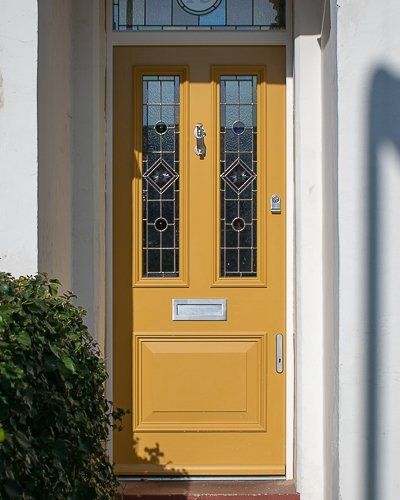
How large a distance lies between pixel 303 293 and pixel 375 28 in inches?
58.1

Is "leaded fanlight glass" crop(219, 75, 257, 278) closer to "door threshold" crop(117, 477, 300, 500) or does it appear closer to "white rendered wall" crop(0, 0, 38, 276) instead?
"door threshold" crop(117, 477, 300, 500)

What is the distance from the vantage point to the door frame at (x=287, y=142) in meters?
4.75

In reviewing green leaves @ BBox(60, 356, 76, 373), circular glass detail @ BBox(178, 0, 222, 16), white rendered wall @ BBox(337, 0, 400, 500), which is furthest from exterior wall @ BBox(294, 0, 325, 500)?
green leaves @ BBox(60, 356, 76, 373)

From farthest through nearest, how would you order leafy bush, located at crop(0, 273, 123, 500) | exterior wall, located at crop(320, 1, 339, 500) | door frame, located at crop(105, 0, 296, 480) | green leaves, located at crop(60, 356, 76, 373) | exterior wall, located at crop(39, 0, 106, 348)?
door frame, located at crop(105, 0, 296, 480), exterior wall, located at crop(39, 0, 106, 348), exterior wall, located at crop(320, 1, 339, 500), green leaves, located at crop(60, 356, 76, 373), leafy bush, located at crop(0, 273, 123, 500)

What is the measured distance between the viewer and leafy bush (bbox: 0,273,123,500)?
262cm

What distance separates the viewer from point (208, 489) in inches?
184

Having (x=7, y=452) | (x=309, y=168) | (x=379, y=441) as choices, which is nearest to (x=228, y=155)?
(x=309, y=168)

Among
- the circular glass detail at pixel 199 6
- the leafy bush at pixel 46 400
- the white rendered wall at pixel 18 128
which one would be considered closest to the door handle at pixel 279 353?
the leafy bush at pixel 46 400

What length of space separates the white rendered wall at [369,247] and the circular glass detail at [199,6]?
1.27 metres

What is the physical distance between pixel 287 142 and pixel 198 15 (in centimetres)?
87

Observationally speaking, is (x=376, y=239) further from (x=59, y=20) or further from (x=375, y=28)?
(x=59, y=20)

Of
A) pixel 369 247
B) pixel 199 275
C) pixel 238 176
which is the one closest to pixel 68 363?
pixel 369 247

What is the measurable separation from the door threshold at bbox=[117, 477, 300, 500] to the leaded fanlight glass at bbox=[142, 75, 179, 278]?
3.74 feet

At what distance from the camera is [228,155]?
4.80 meters
